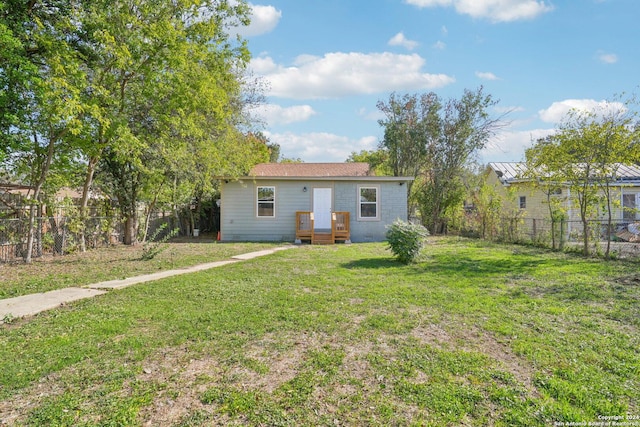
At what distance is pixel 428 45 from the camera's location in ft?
36.7

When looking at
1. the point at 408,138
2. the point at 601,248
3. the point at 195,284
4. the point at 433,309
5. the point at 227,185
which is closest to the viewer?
the point at 433,309

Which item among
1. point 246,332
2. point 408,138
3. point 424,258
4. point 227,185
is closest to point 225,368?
point 246,332

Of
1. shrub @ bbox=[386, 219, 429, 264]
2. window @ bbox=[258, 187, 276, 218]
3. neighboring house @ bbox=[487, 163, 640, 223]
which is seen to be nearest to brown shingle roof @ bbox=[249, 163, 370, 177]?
window @ bbox=[258, 187, 276, 218]

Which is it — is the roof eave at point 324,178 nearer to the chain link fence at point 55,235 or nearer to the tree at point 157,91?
the tree at point 157,91

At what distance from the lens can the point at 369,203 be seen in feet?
45.7

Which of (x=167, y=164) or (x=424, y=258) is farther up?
(x=167, y=164)

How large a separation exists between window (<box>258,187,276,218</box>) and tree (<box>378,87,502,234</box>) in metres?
7.68

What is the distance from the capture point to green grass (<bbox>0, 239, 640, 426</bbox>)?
7.30ft

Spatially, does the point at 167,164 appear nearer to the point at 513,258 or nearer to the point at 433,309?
the point at 433,309

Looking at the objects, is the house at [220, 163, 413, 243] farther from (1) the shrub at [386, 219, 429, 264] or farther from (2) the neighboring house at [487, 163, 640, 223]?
(1) the shrub at [386, 219, 429, 264]

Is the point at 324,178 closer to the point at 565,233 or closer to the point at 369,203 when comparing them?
the point at 369,203

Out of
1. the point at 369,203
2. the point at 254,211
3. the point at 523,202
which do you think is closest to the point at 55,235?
the point at 254,211

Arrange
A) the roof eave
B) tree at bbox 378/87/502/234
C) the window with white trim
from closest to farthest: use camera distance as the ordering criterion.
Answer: the roof eave → the window with white trim → tree at bbox 378/87/502/234

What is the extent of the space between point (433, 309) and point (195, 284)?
3777 mm
